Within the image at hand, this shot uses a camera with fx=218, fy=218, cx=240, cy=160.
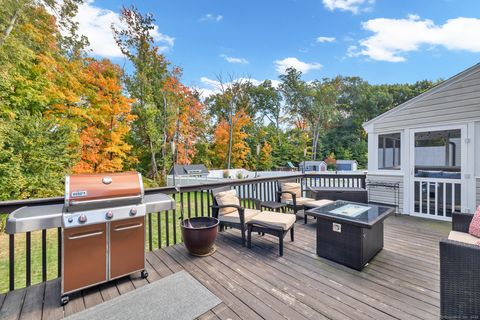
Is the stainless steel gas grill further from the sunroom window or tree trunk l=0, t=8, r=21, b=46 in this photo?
tree trunk l=0, t=8, r=21, b=46

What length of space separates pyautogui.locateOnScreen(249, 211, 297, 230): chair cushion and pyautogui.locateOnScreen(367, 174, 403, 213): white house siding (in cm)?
342

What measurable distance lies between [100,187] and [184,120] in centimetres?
1648

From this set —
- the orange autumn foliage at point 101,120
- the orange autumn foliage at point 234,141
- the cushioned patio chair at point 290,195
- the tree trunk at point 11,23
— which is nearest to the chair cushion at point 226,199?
the cushioned patio chair at point 290,195

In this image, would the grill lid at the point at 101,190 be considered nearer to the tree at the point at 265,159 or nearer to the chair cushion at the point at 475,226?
the chair cushion at the point at 475,226

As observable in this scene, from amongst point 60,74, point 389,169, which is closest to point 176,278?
point 389,169

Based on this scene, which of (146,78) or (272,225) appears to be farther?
(146,78)

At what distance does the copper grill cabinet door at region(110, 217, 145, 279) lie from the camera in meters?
2.16

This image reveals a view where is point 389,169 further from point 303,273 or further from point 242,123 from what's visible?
point 242,123

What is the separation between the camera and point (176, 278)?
2340 millimetres

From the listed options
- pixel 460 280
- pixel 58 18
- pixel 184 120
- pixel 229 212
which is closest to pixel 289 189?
pixel 229 212

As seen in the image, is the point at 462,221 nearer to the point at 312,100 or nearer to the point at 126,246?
the point at 126,246

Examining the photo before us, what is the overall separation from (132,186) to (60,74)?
32.9ft

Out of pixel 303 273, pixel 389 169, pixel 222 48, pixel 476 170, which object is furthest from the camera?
pixel 222 48

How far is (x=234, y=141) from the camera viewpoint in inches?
840
